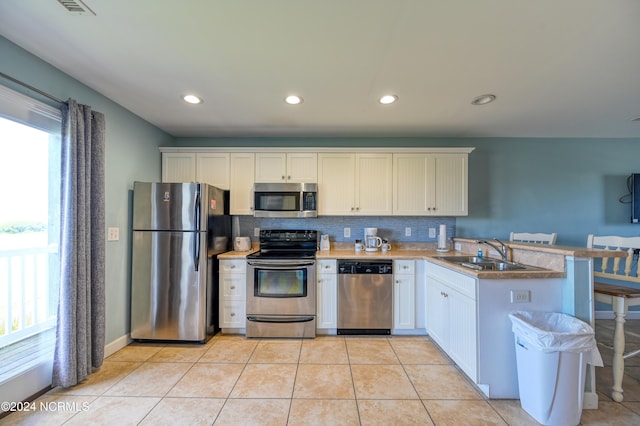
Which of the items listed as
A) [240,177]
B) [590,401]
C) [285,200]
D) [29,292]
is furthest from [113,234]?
[590,401]

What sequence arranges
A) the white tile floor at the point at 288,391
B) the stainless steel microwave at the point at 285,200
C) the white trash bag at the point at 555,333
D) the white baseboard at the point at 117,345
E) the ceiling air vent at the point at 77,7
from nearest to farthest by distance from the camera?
the ceiling air vent at the point at 77,7
the white trash bag at the point at 555,333
the white tile floor at the point at 288,391
the white baseboard at the point at 117,345
the stainless steel microwave at the point at 285,200

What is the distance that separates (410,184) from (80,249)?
3.30m

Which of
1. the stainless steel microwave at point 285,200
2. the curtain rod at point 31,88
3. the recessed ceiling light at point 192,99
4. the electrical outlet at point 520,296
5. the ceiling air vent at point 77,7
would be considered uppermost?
the ceiling air vent at point 77,7

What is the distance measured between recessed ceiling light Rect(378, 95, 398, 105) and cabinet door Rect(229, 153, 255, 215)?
1.68 meters

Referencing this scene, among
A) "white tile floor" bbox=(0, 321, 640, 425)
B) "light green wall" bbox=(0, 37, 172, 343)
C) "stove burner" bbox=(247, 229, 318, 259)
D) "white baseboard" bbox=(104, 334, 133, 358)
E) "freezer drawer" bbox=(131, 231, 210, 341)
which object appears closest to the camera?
"white tile floor" bbox=(0, 321, 640, 425)

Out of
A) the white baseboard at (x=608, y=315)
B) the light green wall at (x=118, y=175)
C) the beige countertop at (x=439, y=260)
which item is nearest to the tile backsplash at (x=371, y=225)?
the beige countertop at (x=439, y=260)

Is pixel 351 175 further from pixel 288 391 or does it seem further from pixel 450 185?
pixel 288 391

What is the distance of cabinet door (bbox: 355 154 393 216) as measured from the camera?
10.6 ft

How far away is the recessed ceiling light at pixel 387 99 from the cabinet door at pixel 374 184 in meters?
0.84

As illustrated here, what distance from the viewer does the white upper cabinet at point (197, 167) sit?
126 inches

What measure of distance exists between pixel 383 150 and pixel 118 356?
3539mm

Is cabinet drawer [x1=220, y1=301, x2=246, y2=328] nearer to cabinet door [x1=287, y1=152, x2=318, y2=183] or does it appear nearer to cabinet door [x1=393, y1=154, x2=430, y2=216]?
cabinet door [x1=287, y1=152, x2=318, y2=183]

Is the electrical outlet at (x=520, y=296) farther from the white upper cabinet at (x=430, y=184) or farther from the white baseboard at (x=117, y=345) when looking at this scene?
the white baseboard at (x=117, y=345)

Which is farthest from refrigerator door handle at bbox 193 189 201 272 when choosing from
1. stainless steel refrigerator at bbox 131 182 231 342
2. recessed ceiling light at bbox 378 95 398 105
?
recessed ceiling light at bbox 378 95 398 105
